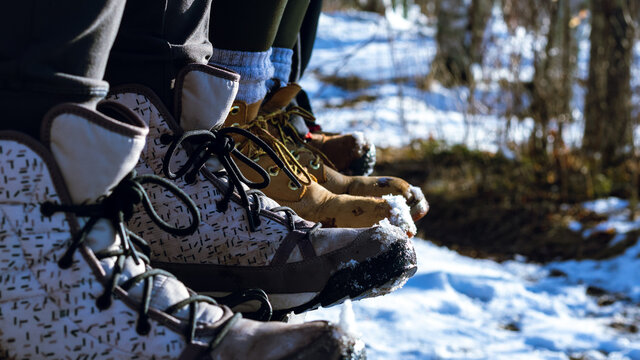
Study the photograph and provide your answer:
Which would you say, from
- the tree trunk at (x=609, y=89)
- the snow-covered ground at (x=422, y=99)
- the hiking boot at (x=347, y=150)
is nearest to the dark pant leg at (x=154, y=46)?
the hiking boot at (x=347, y=150)

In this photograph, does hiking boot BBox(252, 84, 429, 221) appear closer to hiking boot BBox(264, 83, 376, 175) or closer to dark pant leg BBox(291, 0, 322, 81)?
hiking boot BBox(264, 83, 376, 175)

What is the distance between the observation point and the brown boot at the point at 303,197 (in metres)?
1.65

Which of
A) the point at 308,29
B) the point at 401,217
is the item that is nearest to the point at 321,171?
the point at 401,217

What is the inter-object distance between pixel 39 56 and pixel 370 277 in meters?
0.71

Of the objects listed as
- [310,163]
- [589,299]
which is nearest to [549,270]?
[589,299]

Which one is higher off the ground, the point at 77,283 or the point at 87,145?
the point at 87,145

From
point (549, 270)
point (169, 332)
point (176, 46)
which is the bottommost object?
point (549, 270)

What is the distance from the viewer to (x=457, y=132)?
233 inches

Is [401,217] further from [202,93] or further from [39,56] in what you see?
[39,56]

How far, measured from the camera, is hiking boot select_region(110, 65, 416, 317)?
1351 millimetres

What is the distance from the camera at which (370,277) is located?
53.1 inches

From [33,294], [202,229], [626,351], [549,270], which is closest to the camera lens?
[33,294]

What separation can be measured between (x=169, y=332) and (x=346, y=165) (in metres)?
1.15

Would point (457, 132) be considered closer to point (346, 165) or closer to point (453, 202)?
point (453, 202)
